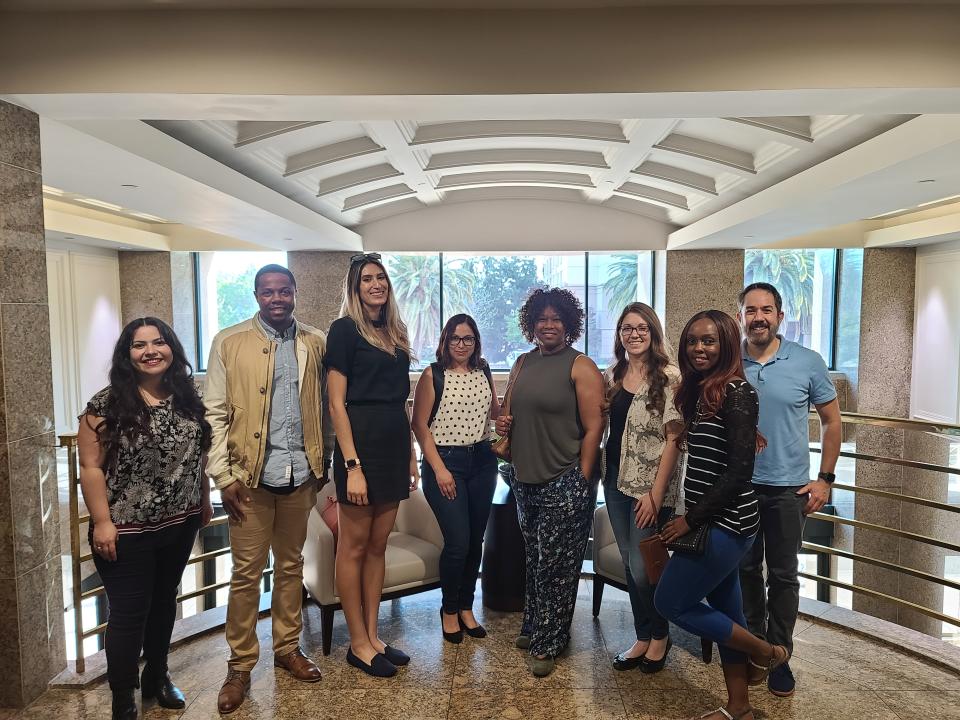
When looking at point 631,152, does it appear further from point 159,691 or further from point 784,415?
point 159,691

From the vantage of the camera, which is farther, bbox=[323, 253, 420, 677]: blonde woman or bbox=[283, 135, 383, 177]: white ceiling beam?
bbox=[283, 135, 383, 177]: white ceiling beam

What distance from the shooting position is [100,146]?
3443 mm

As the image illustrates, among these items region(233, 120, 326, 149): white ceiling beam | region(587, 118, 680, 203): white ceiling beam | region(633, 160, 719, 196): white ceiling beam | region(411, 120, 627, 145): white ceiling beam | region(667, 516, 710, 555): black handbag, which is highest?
region(411, 120, 627, 145): white ceiling beam

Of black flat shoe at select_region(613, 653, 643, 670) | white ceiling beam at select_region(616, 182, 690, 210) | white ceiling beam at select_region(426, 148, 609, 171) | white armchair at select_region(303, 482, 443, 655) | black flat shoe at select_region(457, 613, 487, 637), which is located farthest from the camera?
white ceiling beam at select_region(616, 182, 690, 210)

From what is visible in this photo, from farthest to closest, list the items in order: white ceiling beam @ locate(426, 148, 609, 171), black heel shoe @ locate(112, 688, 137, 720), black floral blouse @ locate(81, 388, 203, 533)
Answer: white ceiling beam @ locate(426, 148, 609, 171), black heel shoe @ locate(112, 688, 137, 720), black floral blouse @ locate(81, 388, 203, 533)

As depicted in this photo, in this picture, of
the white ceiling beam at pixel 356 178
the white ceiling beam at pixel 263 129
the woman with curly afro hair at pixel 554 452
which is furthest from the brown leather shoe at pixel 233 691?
the white ceiling beam at pixel 356 178

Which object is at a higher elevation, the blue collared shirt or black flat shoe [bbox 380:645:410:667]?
the blue collared shirt

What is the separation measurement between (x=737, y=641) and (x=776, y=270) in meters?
9.24

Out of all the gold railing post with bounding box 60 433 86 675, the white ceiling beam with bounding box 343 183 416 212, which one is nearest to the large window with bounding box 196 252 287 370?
the white ceiling beam with bounding box 343 183 416 212

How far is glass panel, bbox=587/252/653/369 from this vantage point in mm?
10469

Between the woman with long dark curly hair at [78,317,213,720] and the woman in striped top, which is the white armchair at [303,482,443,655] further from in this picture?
the woman in striped top

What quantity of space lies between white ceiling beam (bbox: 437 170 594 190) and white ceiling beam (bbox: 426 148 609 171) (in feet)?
2.21

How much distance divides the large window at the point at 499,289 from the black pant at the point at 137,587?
8.21 meters

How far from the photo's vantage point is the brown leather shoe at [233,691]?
251 centimetres
